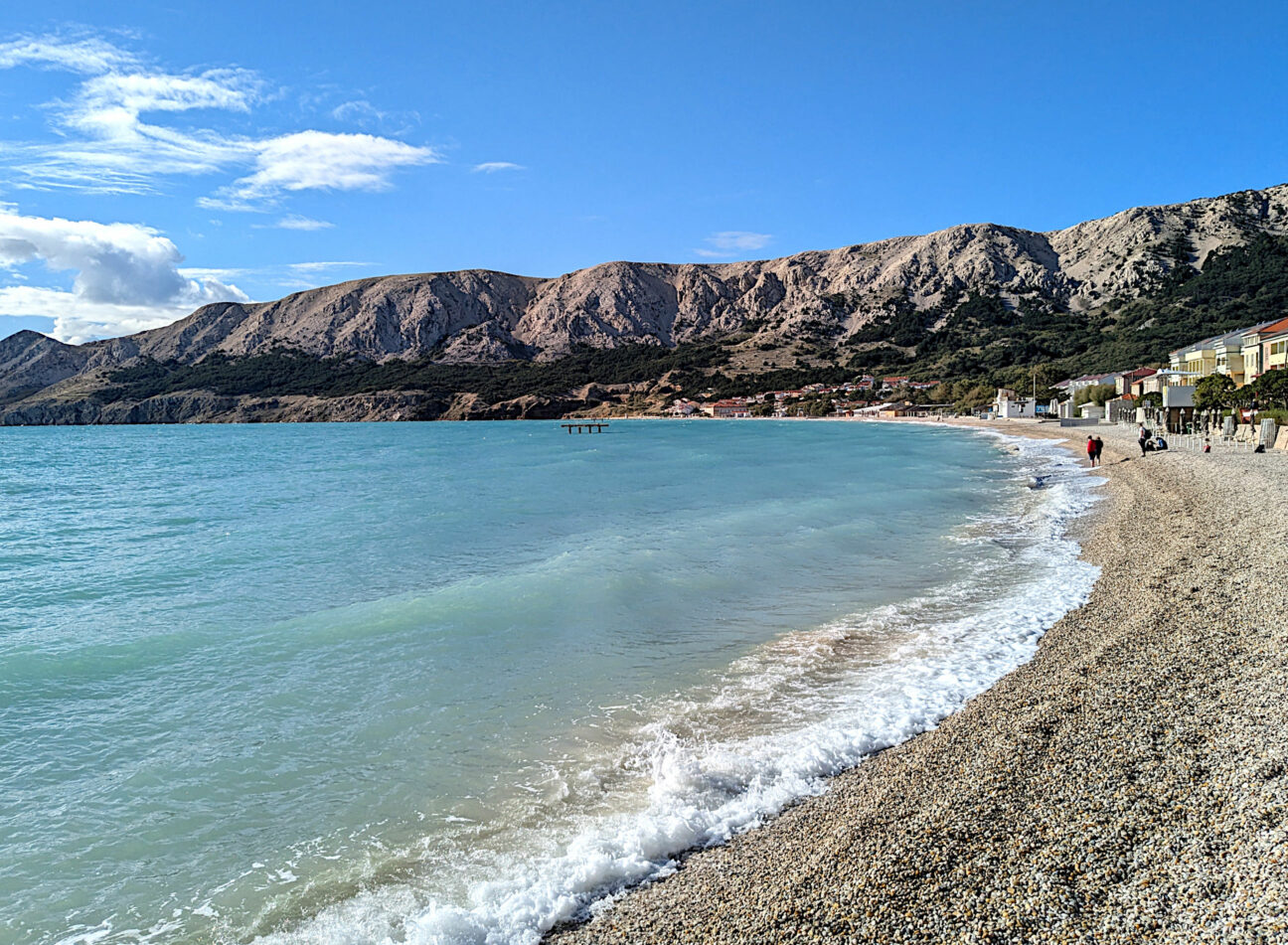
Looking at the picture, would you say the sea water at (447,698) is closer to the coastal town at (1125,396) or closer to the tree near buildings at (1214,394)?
the tree near buildings at (1214,394)

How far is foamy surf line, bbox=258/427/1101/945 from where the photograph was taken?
14.7 feet

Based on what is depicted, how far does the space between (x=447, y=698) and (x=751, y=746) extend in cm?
352

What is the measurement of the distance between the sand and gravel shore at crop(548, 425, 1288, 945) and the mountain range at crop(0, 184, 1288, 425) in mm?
98798

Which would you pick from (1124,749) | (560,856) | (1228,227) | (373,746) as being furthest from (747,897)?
(1228,227)

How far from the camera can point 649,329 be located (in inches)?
7264

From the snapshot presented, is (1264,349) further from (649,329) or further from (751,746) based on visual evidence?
(649,329)

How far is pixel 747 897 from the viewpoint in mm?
4223

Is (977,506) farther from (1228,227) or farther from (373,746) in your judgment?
(1228,227)

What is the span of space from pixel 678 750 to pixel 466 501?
2057 cm

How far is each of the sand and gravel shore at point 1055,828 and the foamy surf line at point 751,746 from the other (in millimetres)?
254

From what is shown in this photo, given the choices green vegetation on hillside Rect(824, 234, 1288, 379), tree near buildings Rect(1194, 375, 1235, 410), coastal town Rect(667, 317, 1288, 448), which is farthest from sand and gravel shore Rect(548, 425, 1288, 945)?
green vegetation on hillside Rect(824, 234, 1288, 379)

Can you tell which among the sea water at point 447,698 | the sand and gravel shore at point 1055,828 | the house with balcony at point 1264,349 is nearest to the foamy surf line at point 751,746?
the sea water at point 447,698

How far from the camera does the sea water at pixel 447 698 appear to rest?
16.0 feet

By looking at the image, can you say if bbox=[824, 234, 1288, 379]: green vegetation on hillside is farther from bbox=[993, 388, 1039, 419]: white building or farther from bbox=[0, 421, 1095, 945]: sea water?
bbox=[0, 421, 1095, 945]: sea water
